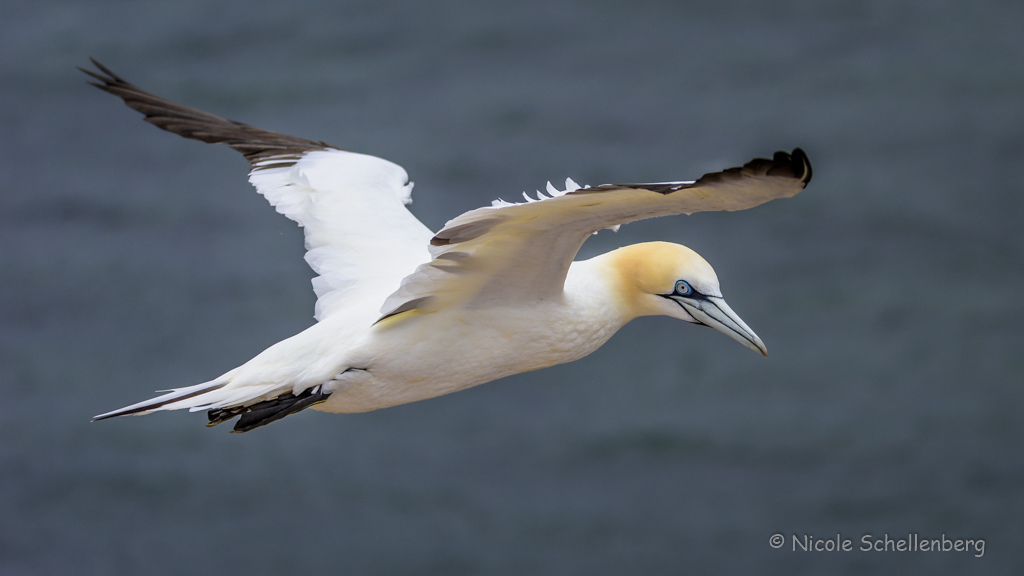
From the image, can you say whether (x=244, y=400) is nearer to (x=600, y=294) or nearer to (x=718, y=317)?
(x=600, y=294)

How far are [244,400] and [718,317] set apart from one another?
2.39m

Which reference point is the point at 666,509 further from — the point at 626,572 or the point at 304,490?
the point at 304,490

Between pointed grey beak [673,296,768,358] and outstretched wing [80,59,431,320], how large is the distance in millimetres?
1604

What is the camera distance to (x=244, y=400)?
5.32 meters

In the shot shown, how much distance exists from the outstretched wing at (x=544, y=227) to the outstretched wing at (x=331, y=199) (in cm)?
87

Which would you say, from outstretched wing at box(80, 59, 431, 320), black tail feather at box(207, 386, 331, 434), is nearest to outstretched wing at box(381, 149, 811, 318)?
black tail feather at box(207, 386, 331, 434)

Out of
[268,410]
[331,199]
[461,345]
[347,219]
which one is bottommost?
[268,410]

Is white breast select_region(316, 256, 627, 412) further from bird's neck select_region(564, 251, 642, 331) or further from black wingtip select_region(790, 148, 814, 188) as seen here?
black wingtip select_region(790, 148, 814, 188)

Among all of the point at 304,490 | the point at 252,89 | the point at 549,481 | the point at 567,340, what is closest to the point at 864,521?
the point at 549,481

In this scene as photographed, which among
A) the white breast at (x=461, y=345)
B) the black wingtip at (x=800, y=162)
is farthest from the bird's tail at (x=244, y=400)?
the black wingtip at (x=800, y=162)

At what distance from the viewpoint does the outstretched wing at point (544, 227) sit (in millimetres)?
3887

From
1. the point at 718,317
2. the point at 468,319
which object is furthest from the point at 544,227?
the point at 718,317

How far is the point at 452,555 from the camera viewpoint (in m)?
12.6

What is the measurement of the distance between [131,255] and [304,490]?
3.66 metres
